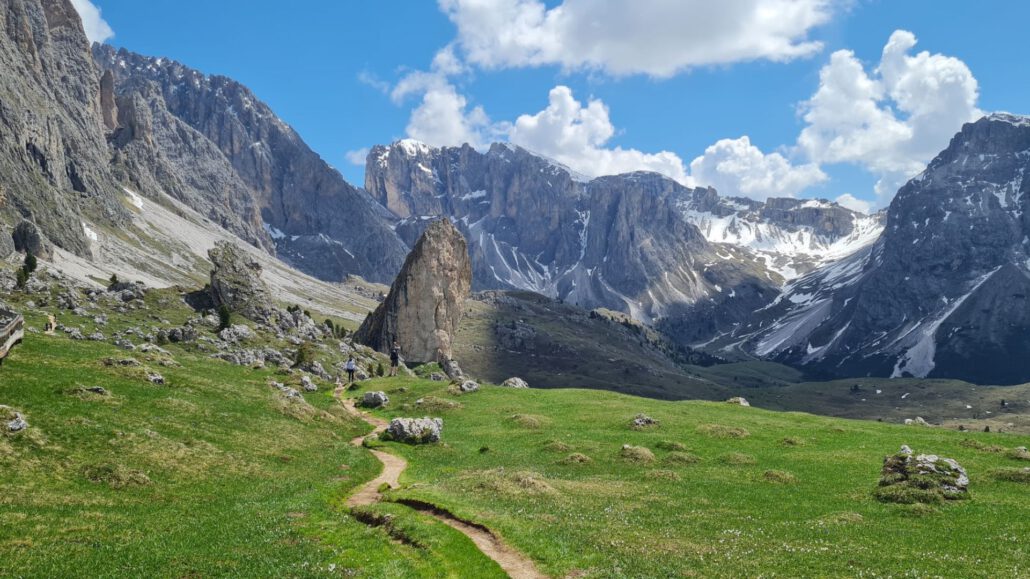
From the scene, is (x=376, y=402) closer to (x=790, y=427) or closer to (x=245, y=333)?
(x=245, y=333)

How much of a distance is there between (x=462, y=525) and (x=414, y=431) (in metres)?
25.1

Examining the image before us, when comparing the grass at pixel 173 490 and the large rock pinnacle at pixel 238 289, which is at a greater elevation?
the large rock pinnacle at pixel 238 289

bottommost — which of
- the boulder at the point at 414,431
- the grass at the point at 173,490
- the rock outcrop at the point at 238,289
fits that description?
the boulder at the point at 414,431

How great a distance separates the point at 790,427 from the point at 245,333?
77902 millimetres

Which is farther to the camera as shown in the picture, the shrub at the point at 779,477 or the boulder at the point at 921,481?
the shrub at the point at 779,477

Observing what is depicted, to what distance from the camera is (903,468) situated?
3722cm

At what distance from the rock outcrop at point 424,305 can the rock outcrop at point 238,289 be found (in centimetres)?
3744

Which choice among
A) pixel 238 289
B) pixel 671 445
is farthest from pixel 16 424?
pixel 238 289

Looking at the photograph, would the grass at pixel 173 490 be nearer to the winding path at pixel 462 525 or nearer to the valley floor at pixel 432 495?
the valley floor at pixel 432 495

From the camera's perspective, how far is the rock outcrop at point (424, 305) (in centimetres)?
15912

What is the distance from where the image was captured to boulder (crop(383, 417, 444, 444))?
5416 centimetres

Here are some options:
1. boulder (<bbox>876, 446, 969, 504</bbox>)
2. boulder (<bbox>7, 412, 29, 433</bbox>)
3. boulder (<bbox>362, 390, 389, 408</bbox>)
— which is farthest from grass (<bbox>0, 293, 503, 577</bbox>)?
boulder (<bbox>876, 446, 969, 504</bbox>)

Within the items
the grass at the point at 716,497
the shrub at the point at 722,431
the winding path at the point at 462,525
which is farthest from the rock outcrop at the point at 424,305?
the winding path at the point at 462,525

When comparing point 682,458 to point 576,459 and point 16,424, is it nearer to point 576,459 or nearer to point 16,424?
point 576,459
